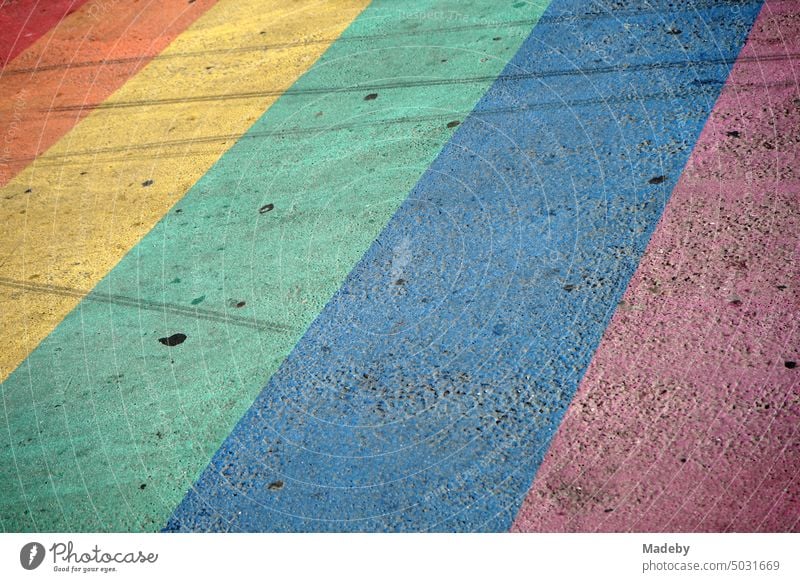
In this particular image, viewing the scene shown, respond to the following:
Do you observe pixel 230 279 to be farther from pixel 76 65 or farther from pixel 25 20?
pixel 25 20

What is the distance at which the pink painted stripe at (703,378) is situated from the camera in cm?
367


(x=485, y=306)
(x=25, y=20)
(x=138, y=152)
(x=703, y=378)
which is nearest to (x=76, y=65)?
(x=25, y=20)

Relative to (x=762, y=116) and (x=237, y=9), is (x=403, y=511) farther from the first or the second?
(x=237, y=9)

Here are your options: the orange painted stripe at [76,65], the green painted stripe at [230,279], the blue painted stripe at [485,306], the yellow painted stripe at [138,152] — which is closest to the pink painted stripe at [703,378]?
the blue painted stripe at [485,306]

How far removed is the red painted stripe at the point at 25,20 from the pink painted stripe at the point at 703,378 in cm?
632

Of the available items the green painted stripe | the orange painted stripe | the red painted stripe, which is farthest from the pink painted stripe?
the red painted stripe

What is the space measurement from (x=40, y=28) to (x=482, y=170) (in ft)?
17.3

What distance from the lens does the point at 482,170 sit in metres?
5.57

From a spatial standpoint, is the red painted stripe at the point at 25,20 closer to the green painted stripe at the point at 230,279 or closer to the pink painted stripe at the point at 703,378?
the green painted stripe at the point at 230,279

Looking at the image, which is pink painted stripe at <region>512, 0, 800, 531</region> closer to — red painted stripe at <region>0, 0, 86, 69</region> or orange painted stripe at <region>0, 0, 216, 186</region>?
orange painted stripe at <region>0, 0, 216, 186</region>

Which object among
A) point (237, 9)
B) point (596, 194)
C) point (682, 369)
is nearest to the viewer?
point (682, 369)

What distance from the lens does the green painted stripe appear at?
438cm

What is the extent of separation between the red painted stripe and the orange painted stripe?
135mm
